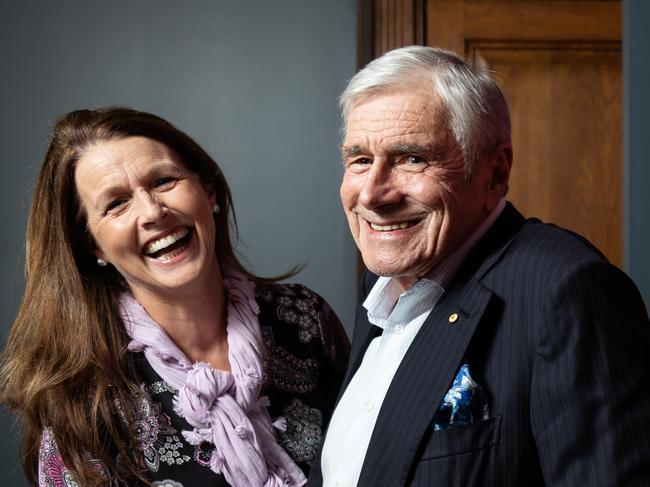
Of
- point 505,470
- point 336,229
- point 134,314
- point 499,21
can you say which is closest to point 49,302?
point 134,314

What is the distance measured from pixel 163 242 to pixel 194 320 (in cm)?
24

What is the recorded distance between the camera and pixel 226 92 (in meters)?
3.16

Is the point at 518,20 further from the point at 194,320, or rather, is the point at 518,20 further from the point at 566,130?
the point at 194,320

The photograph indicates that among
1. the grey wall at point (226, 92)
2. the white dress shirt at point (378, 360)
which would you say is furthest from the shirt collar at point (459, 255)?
the grey wall at point (226, 92)

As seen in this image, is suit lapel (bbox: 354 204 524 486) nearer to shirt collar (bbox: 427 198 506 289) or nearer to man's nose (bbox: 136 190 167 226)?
shirt collar (bbox: 427 198 506 289)

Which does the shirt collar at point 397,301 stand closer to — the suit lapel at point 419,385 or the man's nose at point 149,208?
the suit lapel at point 419,385

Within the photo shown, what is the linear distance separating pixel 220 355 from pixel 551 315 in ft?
3.14

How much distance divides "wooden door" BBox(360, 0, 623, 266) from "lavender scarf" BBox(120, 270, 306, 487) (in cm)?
171

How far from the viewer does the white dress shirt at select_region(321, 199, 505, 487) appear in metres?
1.44

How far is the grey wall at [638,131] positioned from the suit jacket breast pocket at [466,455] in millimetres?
1053

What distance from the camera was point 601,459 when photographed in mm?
1102

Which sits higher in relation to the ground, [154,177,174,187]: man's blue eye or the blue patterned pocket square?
[154,177,174,187]: man's blue eye

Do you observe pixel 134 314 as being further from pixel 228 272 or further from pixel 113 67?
pixel 113 67

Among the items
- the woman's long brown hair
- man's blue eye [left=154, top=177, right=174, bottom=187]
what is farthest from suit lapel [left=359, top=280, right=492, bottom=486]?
man's blue eye [left=154, top=177, right=174, bottom=187]
